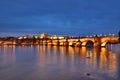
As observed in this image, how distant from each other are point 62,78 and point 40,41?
118m

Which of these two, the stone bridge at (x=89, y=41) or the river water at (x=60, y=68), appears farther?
the stone bridge at (x=89, y=41)

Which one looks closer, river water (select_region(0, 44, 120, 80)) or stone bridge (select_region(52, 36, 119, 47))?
river water (select_region(0, 44, 120, 80))

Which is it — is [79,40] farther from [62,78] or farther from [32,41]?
[62,78]

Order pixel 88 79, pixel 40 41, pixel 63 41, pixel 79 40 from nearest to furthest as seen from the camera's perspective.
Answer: pixel 88 79 < pixel 79 40 < pixel 63 41 < pixel 40 41

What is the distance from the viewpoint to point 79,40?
93625 mm

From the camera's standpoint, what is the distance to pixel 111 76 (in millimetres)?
19047

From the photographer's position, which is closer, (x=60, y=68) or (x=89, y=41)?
(x=60, y=68)

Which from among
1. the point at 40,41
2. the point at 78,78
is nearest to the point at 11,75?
the point at 78,78

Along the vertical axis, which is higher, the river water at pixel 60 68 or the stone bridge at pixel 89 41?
the stone bridge at pixel 89 41

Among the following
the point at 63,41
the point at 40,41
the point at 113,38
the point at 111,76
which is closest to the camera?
the point at 111,76

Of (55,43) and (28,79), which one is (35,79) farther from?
(55,43)

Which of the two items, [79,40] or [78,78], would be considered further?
[79,40]

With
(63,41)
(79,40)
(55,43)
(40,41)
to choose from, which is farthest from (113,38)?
(40,41)

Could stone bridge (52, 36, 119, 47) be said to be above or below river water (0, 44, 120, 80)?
above
